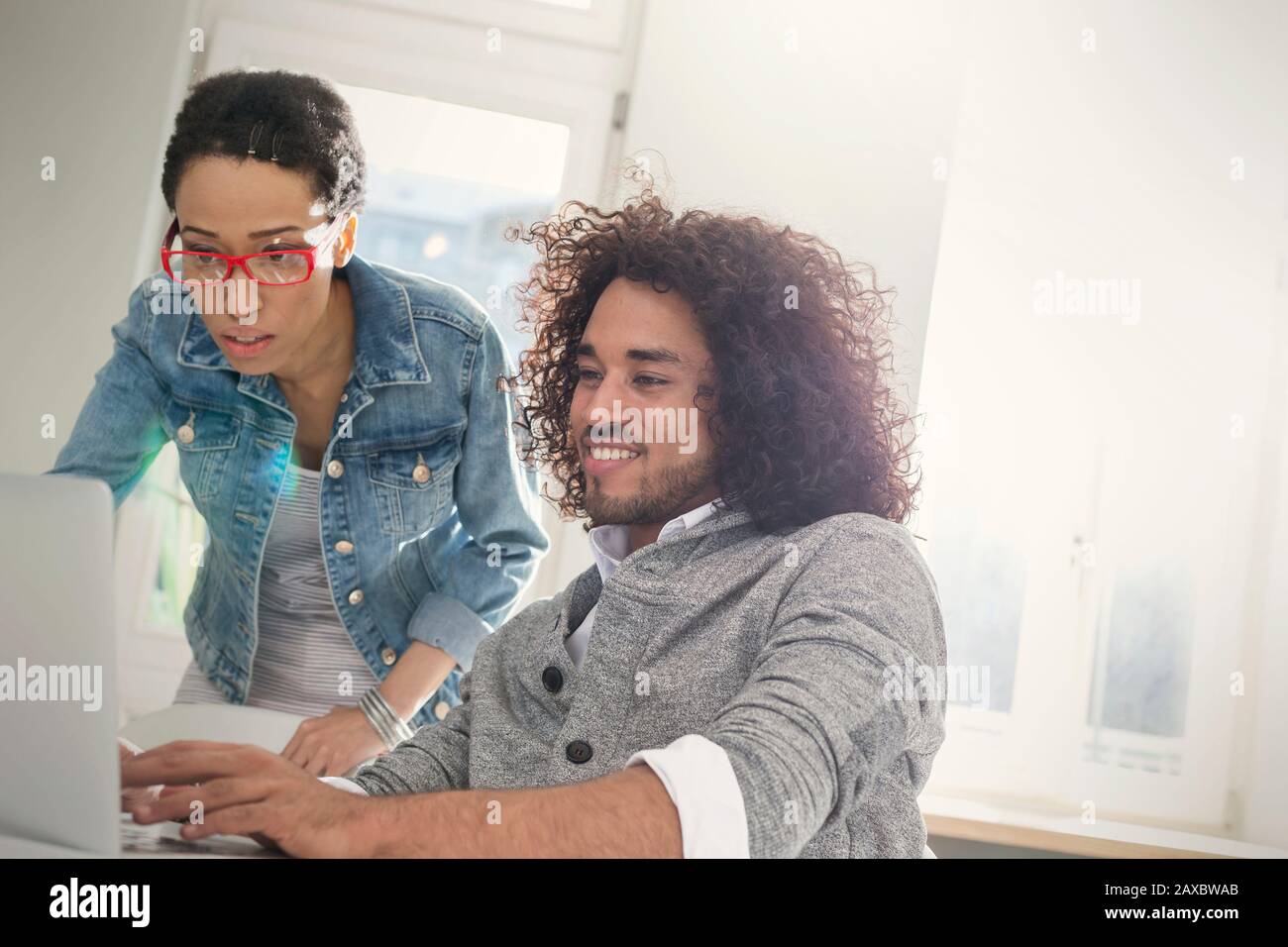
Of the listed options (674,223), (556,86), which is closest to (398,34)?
(556,86)

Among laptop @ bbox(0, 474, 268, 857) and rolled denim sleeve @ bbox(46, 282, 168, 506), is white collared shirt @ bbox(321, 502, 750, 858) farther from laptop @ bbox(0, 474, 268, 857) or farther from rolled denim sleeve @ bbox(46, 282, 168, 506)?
rolled denim sleeve @ bbox(46, 282, 168, 506)

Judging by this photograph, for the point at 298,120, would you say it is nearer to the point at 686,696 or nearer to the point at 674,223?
the point at 674,223

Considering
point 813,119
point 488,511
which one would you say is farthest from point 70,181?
point 813,119

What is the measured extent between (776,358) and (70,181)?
1886 mm

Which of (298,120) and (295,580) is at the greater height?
(298,120)

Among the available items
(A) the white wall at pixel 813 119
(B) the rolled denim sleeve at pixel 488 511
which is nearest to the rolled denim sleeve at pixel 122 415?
(B) the rolled denim sleeve at pixel 488 511

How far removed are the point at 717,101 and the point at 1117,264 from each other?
111cm

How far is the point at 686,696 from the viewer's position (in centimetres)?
107

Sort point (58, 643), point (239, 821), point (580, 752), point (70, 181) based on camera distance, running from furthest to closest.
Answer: point (70, 181)
point (580, 752)
point (239, 821)
point (58, 643)

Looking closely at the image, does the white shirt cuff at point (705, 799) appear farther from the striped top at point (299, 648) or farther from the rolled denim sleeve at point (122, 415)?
the rolled denim sleeve at point (122, 415)

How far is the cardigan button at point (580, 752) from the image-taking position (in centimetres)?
109

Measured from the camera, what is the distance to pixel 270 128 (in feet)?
4.67

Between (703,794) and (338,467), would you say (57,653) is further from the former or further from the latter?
(338,467)
